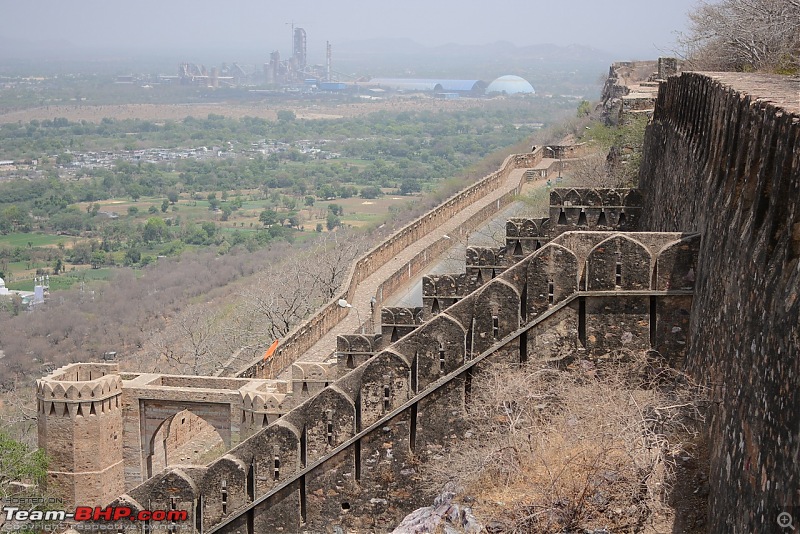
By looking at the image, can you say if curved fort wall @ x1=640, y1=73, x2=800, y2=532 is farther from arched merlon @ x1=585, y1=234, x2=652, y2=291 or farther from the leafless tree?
the leafless tree

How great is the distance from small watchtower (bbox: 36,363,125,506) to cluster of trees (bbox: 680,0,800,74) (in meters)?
13.6

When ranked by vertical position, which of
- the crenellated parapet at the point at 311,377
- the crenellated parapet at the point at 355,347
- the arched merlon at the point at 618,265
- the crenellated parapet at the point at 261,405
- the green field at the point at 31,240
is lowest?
the green field at the point at 31,240

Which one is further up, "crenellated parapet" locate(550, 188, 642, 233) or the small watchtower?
"crenellated parapet" locate(550, 188, 642, 233)

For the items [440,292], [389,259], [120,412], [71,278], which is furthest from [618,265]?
[71,278]

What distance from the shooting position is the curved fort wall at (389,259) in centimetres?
2628

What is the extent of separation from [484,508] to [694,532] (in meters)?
1.89

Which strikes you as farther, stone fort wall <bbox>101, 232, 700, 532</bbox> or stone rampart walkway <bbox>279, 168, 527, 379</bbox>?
stone rampart walkway <bbox>279, 168, 527, 379</bbox>

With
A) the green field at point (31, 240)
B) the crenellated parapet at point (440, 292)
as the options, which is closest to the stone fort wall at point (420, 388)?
the crenellated parapet at point (440, 292)

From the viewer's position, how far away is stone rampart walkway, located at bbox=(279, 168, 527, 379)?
27409 mm

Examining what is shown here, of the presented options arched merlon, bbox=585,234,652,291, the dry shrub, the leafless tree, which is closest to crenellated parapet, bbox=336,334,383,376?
the dry shrub

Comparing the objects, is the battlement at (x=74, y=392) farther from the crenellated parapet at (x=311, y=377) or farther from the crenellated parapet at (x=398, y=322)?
the crenellated parapet at (x=398, y=322)

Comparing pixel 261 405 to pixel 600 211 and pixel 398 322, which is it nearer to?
pixel 398 322

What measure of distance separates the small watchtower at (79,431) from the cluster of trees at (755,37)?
13579 millimetres

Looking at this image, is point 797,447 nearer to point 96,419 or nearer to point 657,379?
point 657,379
